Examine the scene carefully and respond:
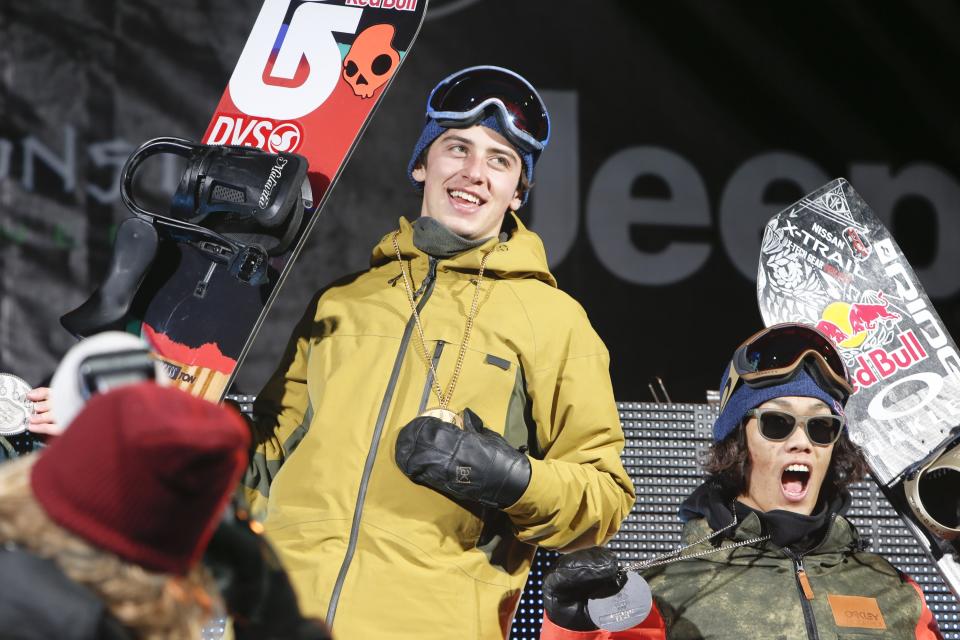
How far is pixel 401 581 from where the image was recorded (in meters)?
2.27

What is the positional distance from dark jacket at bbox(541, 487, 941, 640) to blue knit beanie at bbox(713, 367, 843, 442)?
179 mm

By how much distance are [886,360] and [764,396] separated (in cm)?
54

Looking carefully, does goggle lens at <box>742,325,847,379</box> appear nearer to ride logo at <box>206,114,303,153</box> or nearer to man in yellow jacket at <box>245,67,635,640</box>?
man in yellow jacket at <box>245,67,635,640</box>

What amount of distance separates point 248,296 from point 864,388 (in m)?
1.66

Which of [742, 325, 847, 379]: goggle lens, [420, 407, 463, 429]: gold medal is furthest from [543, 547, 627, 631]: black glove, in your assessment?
[742, 325, 847, 379]: goggle lens

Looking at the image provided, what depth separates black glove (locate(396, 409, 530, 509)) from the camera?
87.7 inches

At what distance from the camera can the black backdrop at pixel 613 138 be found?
4.01m

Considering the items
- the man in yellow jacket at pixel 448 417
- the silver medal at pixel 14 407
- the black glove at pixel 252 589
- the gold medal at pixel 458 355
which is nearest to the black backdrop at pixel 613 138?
the silver medal at pixel 14 407

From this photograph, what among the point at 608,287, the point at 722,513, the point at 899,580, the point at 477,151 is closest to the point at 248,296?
the point at 477,151

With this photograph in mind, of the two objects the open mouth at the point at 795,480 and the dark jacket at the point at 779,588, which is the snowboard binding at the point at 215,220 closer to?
the dark jacket at the point at 779,588

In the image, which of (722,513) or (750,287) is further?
(750,287)

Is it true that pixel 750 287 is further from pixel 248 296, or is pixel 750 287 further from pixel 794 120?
pixel 248 296

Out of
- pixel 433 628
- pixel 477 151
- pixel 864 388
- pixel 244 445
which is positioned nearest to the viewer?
pixel 244 445

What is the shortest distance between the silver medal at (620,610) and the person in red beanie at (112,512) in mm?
1293
